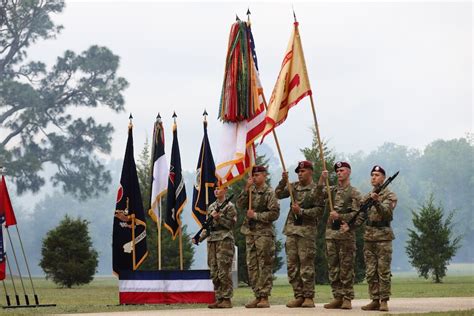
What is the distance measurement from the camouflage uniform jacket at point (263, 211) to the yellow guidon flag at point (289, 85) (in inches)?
35.6

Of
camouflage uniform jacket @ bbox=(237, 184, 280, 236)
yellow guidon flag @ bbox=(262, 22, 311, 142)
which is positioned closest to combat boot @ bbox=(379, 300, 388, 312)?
camouflage uniform jacket @ bbox=(237, 184, 280, 236)

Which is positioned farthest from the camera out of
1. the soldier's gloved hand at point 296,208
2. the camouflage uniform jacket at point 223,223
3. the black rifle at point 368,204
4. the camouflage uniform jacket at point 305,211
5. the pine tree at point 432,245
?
the pine tree at point 432,245

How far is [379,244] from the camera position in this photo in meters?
14.9

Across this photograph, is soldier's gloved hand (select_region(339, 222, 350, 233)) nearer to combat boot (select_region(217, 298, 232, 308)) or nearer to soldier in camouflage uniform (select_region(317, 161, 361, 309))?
soldier in camouflage uniform (select_region(317, 161, 361, 309))

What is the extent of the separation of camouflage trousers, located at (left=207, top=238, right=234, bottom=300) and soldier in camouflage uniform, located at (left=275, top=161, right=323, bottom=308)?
3.64 ft

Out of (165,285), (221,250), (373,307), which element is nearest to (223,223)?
(221,250)

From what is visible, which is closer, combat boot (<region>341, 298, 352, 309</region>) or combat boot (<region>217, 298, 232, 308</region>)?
combat boot (<region>341, 298, 352, 309</region>)

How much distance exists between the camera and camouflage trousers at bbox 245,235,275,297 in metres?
15.7

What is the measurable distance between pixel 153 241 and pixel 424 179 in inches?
2944

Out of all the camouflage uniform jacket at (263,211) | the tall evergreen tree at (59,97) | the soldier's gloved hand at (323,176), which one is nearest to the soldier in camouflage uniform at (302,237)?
the camouflage uniform jacket at (263,211)

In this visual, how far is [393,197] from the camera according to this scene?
48.9ft

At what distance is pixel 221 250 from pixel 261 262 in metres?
0.78

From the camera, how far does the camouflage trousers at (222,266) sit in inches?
637

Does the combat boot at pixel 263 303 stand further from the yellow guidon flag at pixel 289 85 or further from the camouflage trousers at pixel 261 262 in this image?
the yellow guidon flag at pixel 289 85
